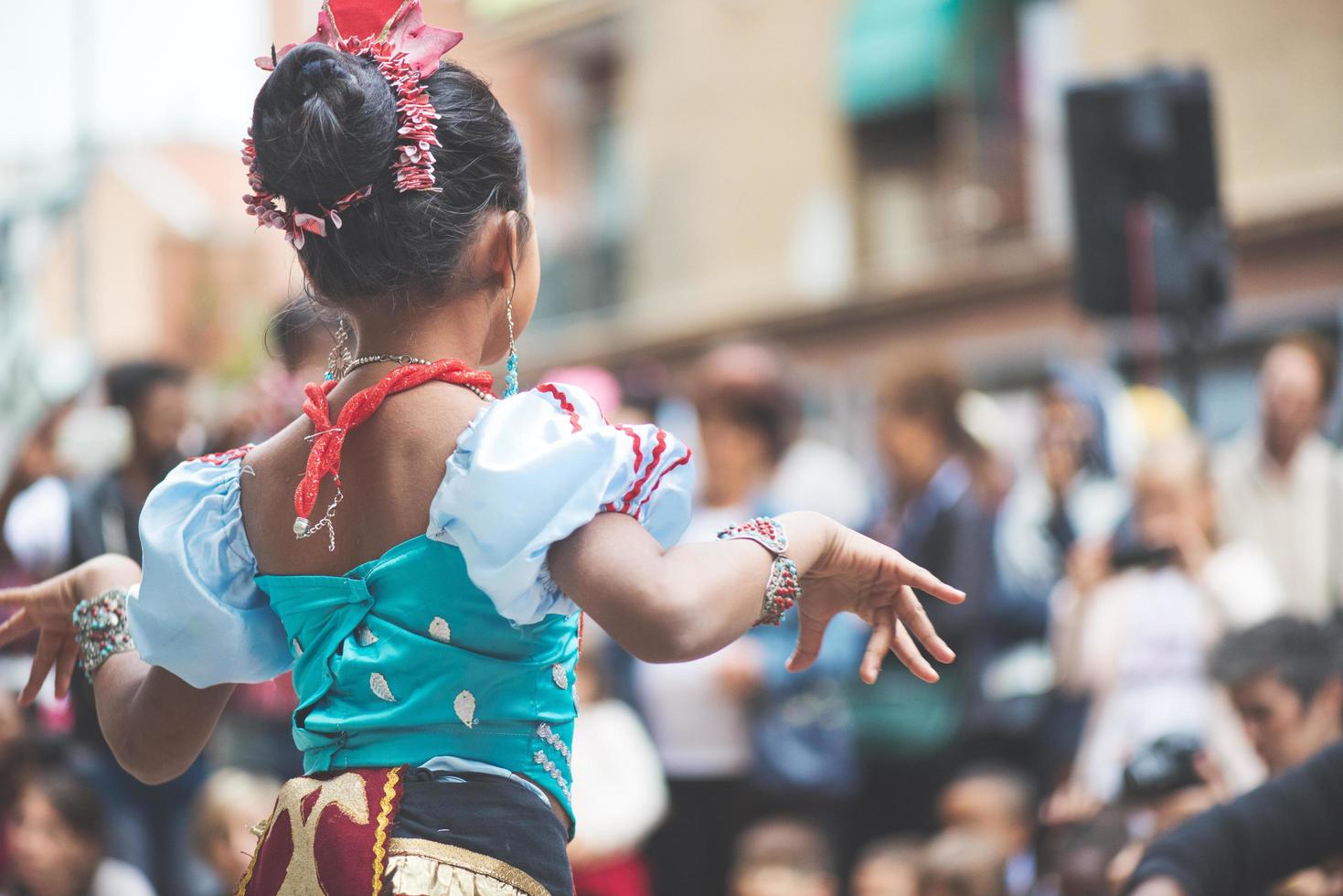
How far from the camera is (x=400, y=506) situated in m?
1.85

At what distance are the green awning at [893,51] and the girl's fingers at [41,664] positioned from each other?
10.8 m

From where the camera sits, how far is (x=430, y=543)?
183 centimetres

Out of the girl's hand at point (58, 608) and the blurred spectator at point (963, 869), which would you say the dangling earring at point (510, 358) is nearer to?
the girl's hand at point (58, 608)

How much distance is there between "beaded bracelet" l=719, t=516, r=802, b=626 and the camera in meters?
1.83

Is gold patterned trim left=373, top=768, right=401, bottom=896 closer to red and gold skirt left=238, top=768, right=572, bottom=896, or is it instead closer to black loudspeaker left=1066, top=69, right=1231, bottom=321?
red and gold skirt left=238, top=768, right=572, bottom=896

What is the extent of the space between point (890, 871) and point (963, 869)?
264mm

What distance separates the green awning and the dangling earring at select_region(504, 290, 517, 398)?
10797mm

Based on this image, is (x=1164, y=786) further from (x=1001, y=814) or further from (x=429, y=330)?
(x=429, y=330)

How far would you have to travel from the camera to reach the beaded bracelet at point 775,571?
183 centimetres

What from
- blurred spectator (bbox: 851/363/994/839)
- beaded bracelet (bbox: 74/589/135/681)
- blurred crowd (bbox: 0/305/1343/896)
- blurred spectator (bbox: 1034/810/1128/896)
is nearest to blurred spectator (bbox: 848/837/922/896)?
blurred crowd (bbox: 0/305/1343/896)

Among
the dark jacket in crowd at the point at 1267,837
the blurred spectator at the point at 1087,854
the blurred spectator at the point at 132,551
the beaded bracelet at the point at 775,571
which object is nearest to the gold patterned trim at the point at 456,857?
the beaded bracelet at the point at 775,571

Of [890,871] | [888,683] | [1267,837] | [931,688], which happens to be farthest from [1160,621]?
[1267,837]

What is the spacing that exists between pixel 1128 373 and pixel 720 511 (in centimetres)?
549

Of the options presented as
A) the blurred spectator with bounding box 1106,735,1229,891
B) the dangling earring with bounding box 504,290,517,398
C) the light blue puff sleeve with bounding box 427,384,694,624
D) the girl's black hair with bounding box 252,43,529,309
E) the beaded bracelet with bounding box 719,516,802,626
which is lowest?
the blurred spectator with bounding box 1106,735,1229,891
